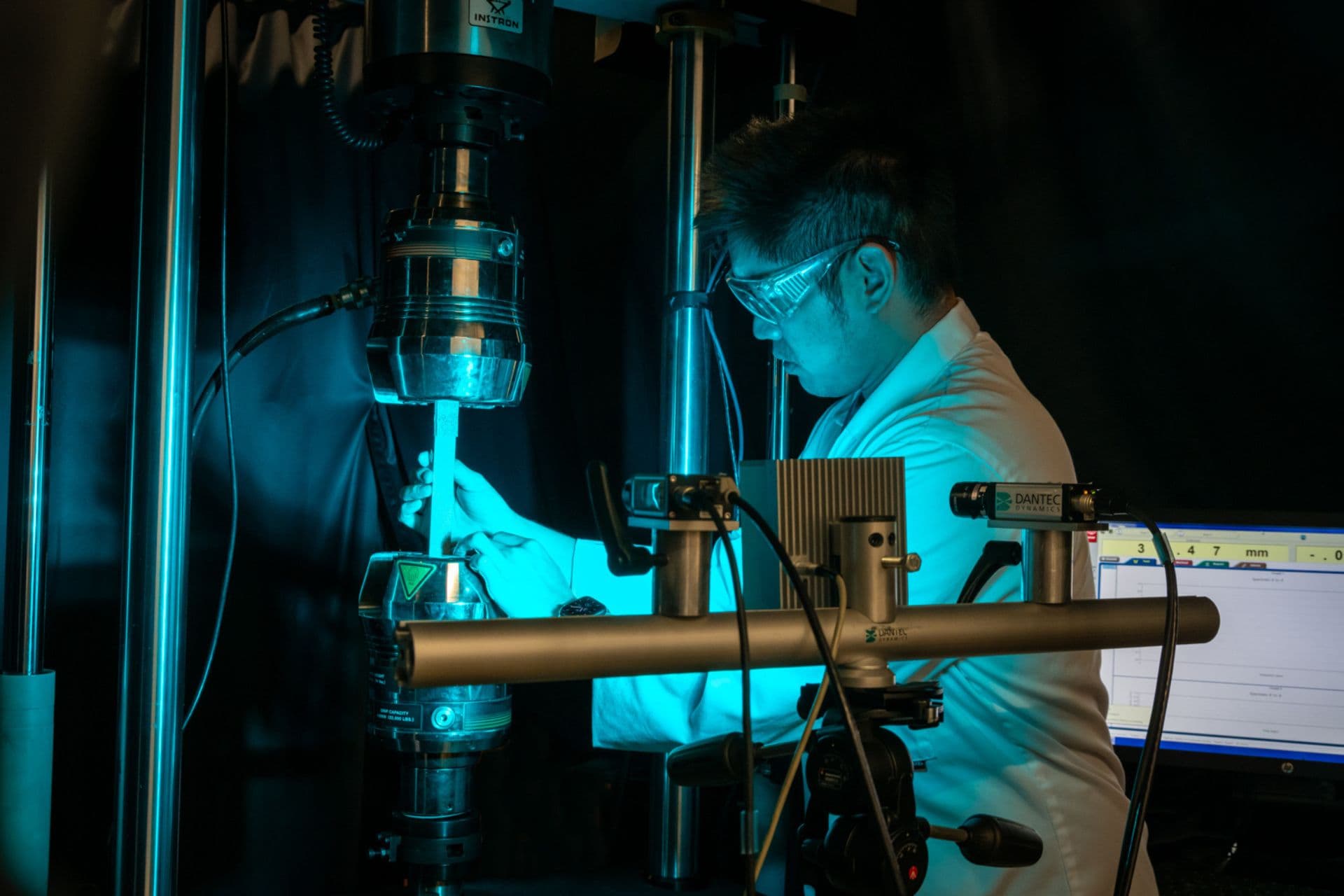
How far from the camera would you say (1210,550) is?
5.31ft

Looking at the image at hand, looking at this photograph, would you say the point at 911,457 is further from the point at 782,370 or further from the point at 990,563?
the point at 782,370

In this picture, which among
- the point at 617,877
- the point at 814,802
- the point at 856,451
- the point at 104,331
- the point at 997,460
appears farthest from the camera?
the point at 617,877

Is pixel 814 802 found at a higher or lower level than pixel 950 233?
lower

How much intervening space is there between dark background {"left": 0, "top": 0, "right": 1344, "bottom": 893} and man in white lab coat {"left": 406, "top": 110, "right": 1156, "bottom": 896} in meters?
0.46

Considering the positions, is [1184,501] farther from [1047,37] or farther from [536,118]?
[536,118]

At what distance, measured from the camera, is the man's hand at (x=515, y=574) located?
126 cm

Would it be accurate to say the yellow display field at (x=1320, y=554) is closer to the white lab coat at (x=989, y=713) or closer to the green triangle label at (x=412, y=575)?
the white lab coat at (x=989, y=713)

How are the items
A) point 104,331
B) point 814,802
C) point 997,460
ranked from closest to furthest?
point 814,802 → point 997,460 → point 104,331

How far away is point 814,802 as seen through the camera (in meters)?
0.74

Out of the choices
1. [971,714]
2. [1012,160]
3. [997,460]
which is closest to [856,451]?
[997,460]

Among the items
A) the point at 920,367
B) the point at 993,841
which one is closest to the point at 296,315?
the point at 920,367

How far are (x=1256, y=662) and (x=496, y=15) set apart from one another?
131 cm

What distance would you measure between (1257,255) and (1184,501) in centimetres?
38

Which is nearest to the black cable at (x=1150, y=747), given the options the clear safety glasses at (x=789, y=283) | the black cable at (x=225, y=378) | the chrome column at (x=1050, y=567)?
the chrome column at (x=1050, y=567)
